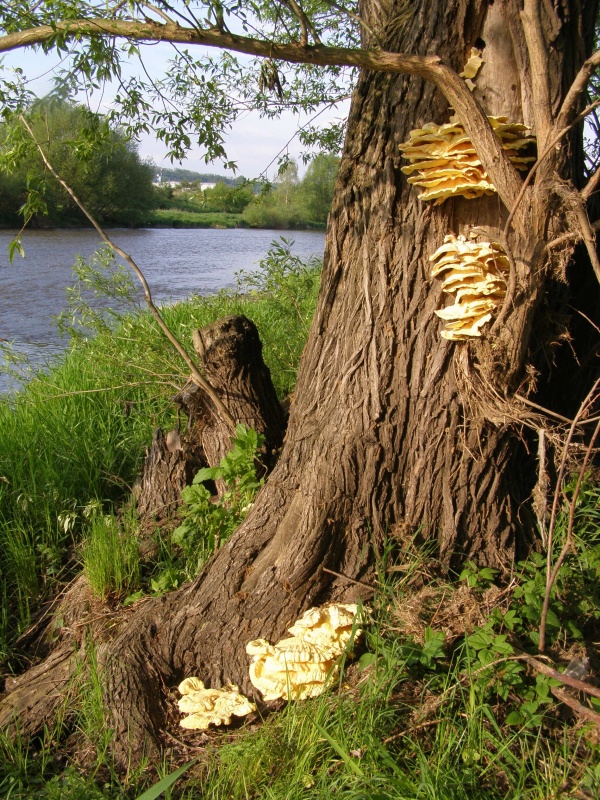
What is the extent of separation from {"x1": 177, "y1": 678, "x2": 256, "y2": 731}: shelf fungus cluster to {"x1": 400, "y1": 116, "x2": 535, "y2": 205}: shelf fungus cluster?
1836mm

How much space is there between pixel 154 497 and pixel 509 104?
2.49m

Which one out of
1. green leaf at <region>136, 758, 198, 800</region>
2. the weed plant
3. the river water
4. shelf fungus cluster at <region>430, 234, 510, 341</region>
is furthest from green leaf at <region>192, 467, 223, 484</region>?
the river water

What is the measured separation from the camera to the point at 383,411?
2514mm

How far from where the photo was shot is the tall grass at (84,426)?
11.4 ft

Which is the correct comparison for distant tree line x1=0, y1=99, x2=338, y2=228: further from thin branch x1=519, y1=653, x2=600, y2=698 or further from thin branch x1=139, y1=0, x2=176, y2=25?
thin branch x1=519, y1=653, x2=600, y2=698

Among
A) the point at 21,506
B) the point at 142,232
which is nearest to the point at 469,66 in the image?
the point at 21,506

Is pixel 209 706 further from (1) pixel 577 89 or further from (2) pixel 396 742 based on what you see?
(1) pixel 577 89

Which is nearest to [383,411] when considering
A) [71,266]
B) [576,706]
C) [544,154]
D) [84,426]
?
[544,154]

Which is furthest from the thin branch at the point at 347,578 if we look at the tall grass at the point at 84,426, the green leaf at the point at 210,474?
the tall grass at the point at 84,426

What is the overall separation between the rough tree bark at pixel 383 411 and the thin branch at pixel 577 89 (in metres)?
0.24

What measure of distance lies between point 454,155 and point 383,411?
3.05 ft

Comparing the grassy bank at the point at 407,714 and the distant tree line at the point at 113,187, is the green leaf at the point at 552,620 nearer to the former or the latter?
the grassy bank at the point at 407,714

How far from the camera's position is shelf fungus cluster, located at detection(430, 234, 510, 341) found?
7.36 ft

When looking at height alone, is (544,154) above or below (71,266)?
above
